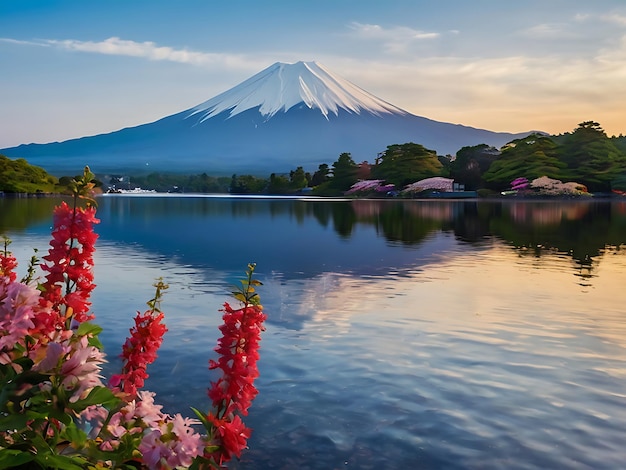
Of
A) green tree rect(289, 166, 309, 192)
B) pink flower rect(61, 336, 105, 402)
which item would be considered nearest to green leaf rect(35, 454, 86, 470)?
pink flower rect(61, 336, 105, 402)

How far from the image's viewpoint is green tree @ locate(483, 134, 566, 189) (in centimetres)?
7194

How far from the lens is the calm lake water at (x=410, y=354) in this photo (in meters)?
4.73

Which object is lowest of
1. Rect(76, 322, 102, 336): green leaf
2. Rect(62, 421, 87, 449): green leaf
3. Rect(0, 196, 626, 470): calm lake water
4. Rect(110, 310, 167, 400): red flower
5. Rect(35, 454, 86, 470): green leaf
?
Rect(0, 196, 626, 470): calm lake water

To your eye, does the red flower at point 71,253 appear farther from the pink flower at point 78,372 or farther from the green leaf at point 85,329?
the pink flower at point 78,372

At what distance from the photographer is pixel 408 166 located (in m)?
88.6

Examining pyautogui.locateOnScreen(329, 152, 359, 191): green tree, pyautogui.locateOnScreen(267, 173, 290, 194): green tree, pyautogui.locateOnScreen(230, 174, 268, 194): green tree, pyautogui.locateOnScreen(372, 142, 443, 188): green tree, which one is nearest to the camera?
pyautogui.locateOnScreen(372, 142, 443, 188): green tree

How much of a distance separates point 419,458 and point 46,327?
303 cm

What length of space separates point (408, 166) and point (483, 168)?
33.1 feet

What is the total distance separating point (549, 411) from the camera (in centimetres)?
545

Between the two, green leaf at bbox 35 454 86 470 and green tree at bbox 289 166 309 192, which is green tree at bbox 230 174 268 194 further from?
green leaf at bbox 35 454 86 470

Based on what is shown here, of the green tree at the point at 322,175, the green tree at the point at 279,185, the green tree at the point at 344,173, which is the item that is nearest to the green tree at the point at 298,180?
the green tree at the point at 279,185

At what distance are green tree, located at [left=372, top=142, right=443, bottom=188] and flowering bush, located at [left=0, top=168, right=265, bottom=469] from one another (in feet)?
281

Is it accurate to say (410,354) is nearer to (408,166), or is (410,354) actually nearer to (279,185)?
(408,166)

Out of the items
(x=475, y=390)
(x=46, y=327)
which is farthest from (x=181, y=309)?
(x=46, y=327)
